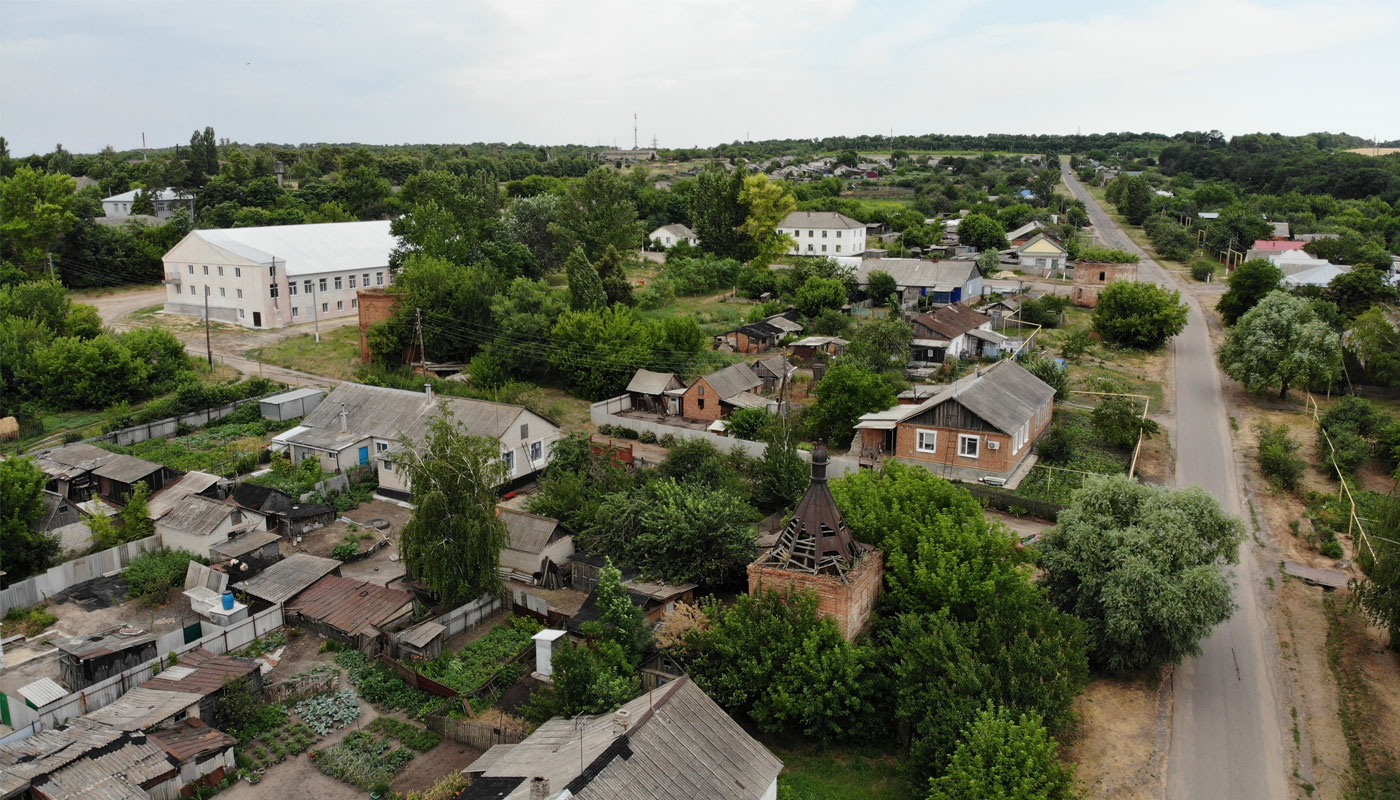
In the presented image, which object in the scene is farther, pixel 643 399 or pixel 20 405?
pixel 643 399

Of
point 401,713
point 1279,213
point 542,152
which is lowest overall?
point 401,713

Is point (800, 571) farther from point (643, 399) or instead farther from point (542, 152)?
point (542, 152)

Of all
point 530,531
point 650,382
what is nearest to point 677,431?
point 650,382

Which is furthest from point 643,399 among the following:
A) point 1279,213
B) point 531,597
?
point 1279,213

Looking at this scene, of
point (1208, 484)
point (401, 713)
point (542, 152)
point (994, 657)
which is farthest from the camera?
point (542, 152)

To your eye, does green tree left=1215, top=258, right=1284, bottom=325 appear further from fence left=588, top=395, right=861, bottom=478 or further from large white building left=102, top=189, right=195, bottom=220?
large white building left=102, top=189, right=195, bottom=220

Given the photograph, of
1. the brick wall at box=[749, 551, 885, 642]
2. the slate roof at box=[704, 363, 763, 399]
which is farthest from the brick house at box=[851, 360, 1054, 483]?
the brick wall at box=[749, 551, 885, 642]
